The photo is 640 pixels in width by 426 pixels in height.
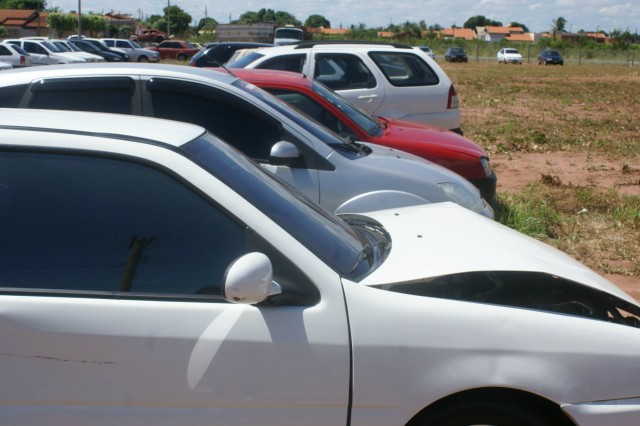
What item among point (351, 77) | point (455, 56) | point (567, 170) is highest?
point (351, 77)

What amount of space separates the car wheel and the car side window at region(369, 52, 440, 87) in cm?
785

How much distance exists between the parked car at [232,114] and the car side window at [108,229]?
2.55 metres

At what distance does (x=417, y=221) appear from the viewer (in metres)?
4.07

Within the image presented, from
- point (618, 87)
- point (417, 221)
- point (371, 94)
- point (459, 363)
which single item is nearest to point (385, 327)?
point (459, 363)

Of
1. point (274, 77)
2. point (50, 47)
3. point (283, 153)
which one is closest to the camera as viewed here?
point (283, 153)

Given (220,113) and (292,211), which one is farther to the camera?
(220,113)

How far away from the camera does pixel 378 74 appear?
399 inches

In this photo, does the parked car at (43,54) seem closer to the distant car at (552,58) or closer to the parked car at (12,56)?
the parked car at (12,56)

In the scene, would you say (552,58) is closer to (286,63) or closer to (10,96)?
(286,63)

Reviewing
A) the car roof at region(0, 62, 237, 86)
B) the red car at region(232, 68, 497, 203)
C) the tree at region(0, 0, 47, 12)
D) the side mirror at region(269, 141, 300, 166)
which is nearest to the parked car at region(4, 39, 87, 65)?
the red car at region(232, 68, 497, 203)

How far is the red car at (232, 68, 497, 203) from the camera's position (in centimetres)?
711

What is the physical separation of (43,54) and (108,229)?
33.4m

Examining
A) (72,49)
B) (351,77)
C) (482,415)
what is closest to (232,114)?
(482,415)

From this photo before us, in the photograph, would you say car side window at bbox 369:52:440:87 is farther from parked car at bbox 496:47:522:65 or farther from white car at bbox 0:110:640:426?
parked car at bbox 496:47:522:65
